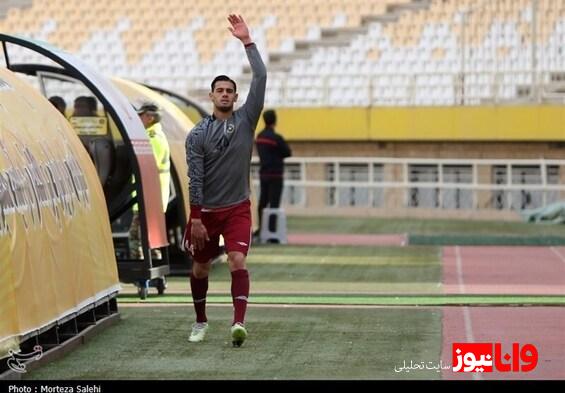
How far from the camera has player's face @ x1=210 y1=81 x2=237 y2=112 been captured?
36.6 ft

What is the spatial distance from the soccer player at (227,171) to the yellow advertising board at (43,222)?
3.27 feet

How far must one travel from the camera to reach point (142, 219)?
14.9m

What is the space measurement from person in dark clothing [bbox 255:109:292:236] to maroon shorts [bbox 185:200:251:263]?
505 inches

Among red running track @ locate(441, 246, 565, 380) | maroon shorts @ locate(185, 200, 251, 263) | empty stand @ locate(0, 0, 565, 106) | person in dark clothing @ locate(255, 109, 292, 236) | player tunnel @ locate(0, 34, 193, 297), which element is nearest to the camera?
red running track @ locate(441, 246, 565, 380)

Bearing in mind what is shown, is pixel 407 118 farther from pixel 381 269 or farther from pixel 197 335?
pixel 197 335

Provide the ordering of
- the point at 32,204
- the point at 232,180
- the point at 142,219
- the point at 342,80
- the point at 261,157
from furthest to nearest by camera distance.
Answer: the point at 342,80 < the point at 261,157 < the point at 142,219 < the point at 232,180 < the point at 32,204

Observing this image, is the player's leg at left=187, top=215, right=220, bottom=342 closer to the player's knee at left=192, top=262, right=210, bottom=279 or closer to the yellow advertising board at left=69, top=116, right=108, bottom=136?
the player's knee at left=192, top=262, right=210, bottom=279

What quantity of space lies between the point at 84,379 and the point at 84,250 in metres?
2.55

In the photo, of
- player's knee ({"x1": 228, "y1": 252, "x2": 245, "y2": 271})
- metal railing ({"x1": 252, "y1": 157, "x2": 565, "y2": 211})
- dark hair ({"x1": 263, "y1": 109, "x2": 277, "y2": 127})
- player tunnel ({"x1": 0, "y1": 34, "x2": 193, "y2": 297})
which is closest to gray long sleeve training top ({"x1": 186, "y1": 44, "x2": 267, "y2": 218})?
player's knee ({"x1": 228, "y1": 252, "x2": 245, "y2": 271})

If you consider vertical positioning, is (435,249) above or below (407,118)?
below

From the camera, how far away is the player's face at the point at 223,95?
11.1 metres

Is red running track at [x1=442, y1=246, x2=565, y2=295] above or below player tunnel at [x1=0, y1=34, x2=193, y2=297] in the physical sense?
below

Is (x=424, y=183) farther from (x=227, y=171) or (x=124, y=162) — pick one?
(x=227, y=171)

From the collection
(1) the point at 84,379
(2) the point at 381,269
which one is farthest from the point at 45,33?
(1) the point at 84,379
